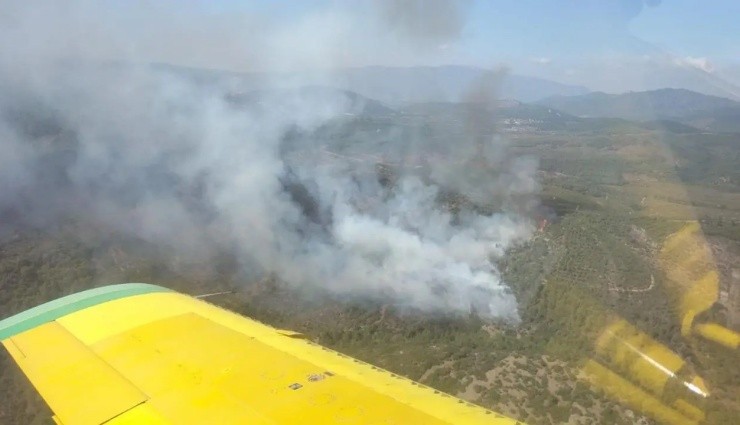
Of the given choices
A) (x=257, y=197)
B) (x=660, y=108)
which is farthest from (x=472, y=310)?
(x=660, y=108)

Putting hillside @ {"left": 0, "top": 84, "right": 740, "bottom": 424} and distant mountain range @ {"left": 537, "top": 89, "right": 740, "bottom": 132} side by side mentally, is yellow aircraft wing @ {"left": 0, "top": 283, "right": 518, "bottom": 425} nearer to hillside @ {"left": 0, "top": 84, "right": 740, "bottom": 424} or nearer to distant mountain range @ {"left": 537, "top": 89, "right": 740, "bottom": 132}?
hillside @ {"left": 0, "top": 84, "right": 740, "bottom": 424}

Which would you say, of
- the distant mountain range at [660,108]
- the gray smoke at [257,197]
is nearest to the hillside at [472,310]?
the gray smoke at [257,197]

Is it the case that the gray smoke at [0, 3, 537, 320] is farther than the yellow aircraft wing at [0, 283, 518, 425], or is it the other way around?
the gray smoke at [0, 3, 537, 320]

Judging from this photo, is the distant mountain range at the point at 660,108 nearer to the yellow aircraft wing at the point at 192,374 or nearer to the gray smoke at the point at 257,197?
the gray smoke at the point at 257,197

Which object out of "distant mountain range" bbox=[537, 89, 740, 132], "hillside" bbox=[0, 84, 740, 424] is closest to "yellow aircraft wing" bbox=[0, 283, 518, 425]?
"hillside" bbox=[0, 84, 740, 424]

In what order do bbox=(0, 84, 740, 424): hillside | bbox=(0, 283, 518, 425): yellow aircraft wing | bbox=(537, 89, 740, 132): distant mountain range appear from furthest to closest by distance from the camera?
bbox=(537, 89, 740, 132): distant mountain range → bbox=(0, 84, 740, 424): hillside → bbox=(0, 283, 518, 425): yellow aircraft wing

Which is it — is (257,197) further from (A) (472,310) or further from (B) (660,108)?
(B) (660,108)
